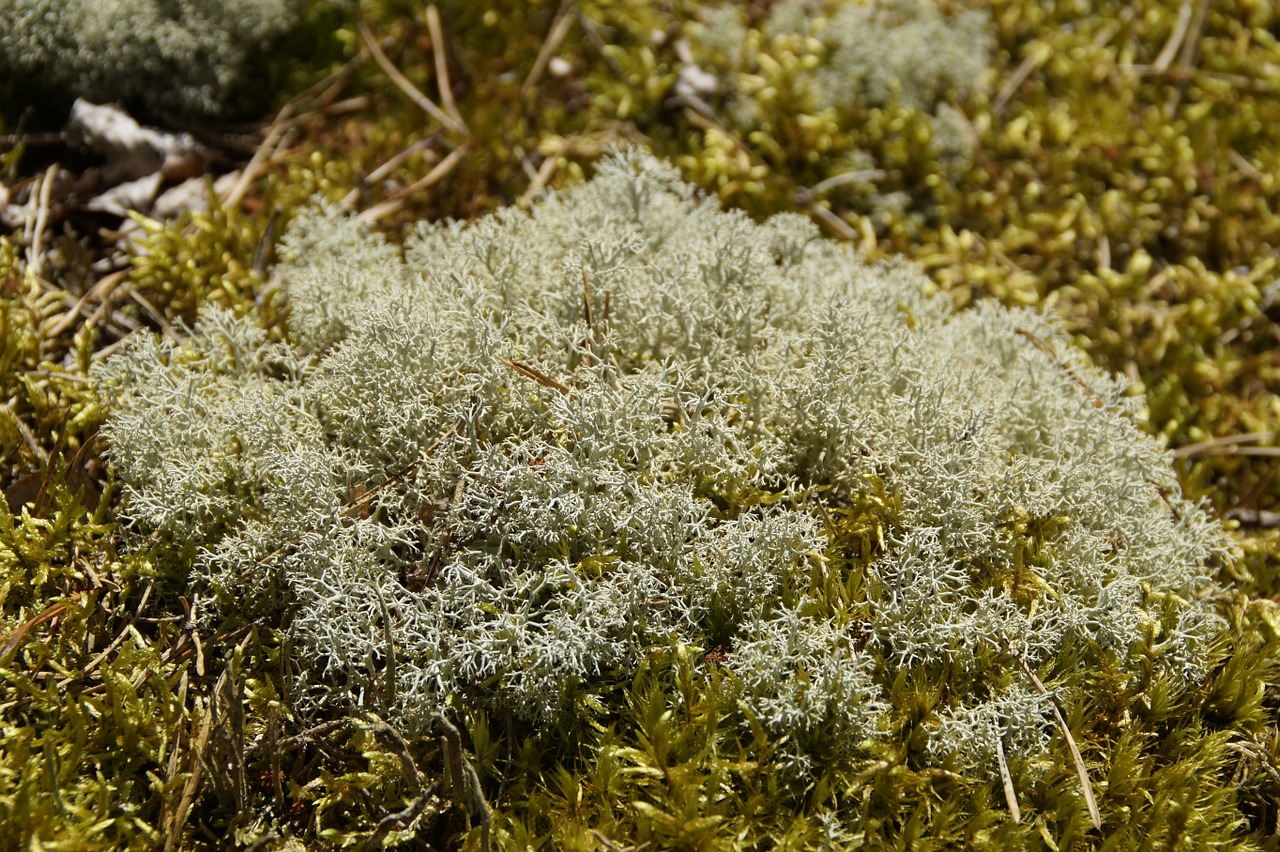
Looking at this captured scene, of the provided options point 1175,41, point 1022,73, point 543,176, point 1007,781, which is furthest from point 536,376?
point 1175,41

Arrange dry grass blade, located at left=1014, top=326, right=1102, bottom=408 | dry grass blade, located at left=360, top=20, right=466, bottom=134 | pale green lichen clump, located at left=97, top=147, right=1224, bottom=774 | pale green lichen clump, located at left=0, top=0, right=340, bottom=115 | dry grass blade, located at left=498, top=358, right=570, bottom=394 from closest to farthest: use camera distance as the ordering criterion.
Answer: pale green lichen clump, located at left=97, top=147, right=1224, bottom=774
dry grass blade, located at left=498, top=358, right=570, bottom=394
dry grass blade, located at left=1014, top=326, right=1102, bottom=408
pale green lichen clump, located at left=0, top=0, right=340, bottom=115
dry grass blade, located at left=360, top=20, right=466, bottom=134

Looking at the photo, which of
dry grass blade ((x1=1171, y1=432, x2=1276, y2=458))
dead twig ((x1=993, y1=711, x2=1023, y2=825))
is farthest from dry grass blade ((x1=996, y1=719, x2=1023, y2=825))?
dry grass blade ((x1=1171, y1=432, x2=1276, y2=458))

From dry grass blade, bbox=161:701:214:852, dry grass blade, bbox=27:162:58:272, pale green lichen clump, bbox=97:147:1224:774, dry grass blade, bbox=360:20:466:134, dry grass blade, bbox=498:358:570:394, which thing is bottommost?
dry grass blade, bbox=161:701:214:852

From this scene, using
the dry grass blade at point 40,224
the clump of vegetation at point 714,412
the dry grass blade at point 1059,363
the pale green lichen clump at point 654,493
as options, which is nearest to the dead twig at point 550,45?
the clump of vegetation at point 714,412

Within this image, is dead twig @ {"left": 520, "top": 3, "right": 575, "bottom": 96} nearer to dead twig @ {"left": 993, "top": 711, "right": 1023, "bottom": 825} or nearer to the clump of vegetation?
the clump of vegetation

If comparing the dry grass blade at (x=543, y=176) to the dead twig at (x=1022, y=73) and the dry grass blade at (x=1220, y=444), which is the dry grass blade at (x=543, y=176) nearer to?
the dead twig at (x=1022, y=73)

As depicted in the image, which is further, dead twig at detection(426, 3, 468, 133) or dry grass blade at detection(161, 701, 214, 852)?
dead twig at detection(426, 3, 468, 133)

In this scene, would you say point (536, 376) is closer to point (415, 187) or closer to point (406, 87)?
point (415, 187)
